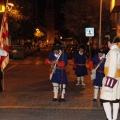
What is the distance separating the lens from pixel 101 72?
10.3m

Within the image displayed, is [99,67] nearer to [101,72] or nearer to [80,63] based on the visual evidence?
[101,72]

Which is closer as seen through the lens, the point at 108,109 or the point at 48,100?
the point at 108,109

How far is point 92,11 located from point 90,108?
29154 mm

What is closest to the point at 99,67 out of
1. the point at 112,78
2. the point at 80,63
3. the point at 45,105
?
the point at 45,105

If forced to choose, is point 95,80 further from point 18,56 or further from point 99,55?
point 18,56

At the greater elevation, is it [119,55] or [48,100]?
[119,55]

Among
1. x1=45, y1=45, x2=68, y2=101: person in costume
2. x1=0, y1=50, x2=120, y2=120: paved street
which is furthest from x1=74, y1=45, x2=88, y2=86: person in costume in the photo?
x1=45, y1=45, x2=68, y2=101: person in costume

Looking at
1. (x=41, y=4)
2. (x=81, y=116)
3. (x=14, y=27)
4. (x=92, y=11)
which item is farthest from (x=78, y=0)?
(x=41, y=4)

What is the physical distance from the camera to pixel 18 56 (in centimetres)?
3788

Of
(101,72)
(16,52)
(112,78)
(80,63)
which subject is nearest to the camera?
(112,78)

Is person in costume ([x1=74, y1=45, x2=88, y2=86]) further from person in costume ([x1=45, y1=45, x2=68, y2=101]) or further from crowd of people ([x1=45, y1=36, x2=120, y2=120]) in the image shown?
person in costume ([x1=45, y1=45, x2=68, y2=101])

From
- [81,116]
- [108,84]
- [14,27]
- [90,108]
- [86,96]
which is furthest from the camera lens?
[14,27]

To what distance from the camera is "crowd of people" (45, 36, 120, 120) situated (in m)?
7.04

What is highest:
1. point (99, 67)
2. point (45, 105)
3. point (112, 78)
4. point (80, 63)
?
point (112, 78)
